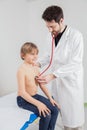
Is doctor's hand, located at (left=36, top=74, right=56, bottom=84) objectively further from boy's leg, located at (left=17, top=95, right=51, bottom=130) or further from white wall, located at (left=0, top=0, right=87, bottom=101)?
white wall, located at (left=0, top=0, right=87, bottom=101)

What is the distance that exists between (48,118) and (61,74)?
1.05 ft

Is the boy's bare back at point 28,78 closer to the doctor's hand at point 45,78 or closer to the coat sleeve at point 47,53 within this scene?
the doctor's hand at point 45,78

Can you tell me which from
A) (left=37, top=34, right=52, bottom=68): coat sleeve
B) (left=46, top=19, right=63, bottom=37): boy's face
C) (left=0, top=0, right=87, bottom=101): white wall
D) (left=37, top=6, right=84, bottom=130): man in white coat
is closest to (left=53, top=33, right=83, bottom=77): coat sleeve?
(left=37, top=6, right=84, bottom=130): man in white coat

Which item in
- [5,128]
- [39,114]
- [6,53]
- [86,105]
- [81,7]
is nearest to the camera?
[5,128]

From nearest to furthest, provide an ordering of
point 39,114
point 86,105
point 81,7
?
point 39,114, point 81,7, point 86,105

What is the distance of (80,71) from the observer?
177cm

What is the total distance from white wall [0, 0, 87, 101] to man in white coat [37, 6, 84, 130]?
620 mm

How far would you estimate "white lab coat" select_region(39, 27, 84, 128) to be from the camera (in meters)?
1.67

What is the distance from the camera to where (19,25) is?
2.37 meters

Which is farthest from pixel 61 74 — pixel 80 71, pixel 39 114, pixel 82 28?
pixel 82 28

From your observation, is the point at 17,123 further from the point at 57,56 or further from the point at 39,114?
the point at 57,56

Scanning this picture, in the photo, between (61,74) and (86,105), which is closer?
(61,74)

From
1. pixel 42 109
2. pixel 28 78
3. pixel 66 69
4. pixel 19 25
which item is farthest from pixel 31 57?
pixel 19 25

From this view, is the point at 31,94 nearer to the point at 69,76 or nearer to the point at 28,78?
the point at 28,78
